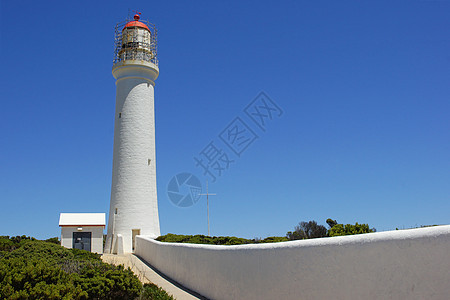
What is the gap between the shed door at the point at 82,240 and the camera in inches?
1014

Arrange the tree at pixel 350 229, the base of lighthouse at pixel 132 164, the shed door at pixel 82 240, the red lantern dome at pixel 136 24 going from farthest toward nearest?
1. the red lantern dome at pixel 136 24
2. the shed door at pixel 82 240
3. the base of lighthouse at pixel 132 164
4. the tree at pixel 350 229

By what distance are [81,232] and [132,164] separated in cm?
551

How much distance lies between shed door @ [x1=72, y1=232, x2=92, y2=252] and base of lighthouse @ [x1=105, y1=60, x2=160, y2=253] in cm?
117

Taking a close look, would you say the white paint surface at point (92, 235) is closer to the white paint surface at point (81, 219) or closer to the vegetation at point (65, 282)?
the white paint surface at point (81, 219)

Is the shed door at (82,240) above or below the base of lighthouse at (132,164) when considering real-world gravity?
below

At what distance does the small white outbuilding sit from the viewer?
2561cm

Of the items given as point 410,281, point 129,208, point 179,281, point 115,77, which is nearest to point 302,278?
point 410,281

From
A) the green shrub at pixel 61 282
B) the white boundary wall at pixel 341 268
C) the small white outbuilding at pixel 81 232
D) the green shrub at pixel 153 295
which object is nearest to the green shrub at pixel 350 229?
the white boundary wall at pixel 341 268

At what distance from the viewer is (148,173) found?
26.3 meters

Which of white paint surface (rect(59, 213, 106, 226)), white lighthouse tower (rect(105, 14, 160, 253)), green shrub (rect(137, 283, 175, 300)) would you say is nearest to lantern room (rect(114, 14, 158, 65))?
white lighthouse tower (rect(105, 14, 160, 253))

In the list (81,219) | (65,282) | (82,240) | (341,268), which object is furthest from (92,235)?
(341,268)

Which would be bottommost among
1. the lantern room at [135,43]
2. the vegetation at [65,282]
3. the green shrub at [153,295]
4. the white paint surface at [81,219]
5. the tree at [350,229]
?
the green shrub at [153,295]

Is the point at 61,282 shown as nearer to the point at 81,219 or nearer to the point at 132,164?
the point at 132,164

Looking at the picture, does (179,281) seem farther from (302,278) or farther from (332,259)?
(332,259)
